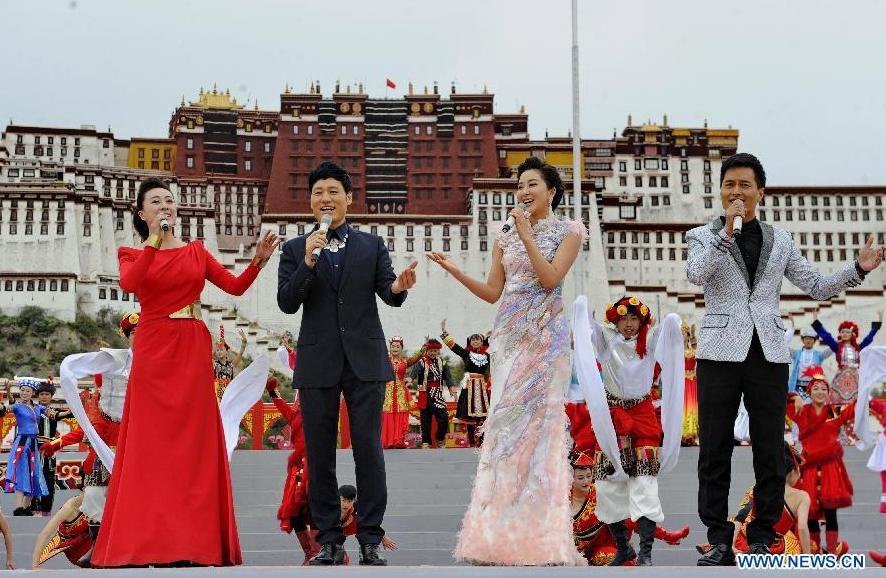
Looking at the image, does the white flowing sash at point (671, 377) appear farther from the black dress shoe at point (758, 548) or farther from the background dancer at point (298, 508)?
the background dancer at point (298, 508)

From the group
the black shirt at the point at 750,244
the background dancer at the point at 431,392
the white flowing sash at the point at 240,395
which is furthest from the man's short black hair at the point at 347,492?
the background dancer at the point at 431,392

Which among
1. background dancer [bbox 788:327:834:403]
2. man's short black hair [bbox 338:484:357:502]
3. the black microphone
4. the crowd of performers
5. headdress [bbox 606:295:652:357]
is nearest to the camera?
the black microphone

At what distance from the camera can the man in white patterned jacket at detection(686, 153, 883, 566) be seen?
150 inches

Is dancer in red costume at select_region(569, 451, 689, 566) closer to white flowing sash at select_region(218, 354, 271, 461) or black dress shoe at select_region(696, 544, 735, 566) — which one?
black dress shoe at select_region(696, 544, 735, 566)

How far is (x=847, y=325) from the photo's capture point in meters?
11.3

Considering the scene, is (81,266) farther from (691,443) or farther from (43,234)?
(691,443)

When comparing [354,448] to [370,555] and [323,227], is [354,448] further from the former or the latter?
[323,227]

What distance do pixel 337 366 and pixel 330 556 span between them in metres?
0.67

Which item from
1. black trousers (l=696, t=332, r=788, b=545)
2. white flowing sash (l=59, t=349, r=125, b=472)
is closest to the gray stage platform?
white flowing sash (l=59, t=349, r=125, b=472)

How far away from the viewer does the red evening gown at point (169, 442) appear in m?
Answer: 3.96

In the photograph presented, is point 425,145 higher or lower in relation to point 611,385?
higher

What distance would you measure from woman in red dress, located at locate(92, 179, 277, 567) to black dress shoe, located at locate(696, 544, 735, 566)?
168 centimetres

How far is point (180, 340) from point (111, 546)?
2.56 feet

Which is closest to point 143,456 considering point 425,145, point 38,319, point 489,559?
point 489,559
